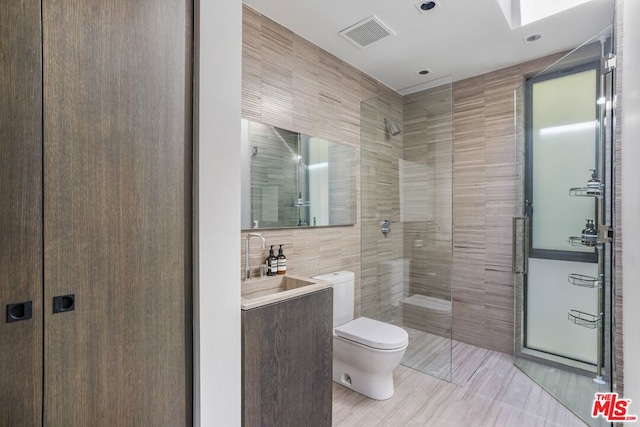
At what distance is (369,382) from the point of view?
2.11 m

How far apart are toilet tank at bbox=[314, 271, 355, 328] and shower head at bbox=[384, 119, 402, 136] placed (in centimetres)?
140

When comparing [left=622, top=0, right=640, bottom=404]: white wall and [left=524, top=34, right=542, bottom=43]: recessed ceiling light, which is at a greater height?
[left=524, top=34, right=542, bottom=43]: recessed ceiling light

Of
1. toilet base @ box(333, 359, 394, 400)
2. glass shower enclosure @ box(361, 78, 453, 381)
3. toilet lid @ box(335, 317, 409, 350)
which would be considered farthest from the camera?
glass shower enclosure @ box(361, 78, 453, 381)

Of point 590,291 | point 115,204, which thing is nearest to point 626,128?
point 590,291

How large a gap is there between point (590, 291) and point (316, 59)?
2622 millimetres

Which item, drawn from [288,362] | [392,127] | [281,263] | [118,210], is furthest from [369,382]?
[392,127]

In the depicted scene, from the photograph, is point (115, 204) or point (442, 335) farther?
point (442, 335)

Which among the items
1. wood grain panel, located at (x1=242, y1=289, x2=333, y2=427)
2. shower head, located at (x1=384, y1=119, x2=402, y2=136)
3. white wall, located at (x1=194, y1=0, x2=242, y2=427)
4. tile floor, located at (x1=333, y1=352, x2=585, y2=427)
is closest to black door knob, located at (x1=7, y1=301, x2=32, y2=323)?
white wall, located at (x1=194, y1=0, x2=242, y2=427)

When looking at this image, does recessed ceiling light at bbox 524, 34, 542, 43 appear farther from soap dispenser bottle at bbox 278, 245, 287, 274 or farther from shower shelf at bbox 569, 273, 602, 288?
soap dispenser bottle at bbox 278, 245, 287, 274

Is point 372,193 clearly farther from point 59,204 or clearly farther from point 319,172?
point 59,204

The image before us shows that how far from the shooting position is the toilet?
6.54 feet

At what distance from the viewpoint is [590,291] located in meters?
2.10

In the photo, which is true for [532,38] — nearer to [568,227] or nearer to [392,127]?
[392,127]

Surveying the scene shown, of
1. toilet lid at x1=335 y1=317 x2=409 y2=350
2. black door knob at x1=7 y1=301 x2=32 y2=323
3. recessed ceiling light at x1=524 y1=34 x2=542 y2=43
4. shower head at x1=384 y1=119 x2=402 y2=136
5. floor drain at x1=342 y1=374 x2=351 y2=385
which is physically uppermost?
recessed ceiling light at x1=524 y1=34 x2=542 y2=43
